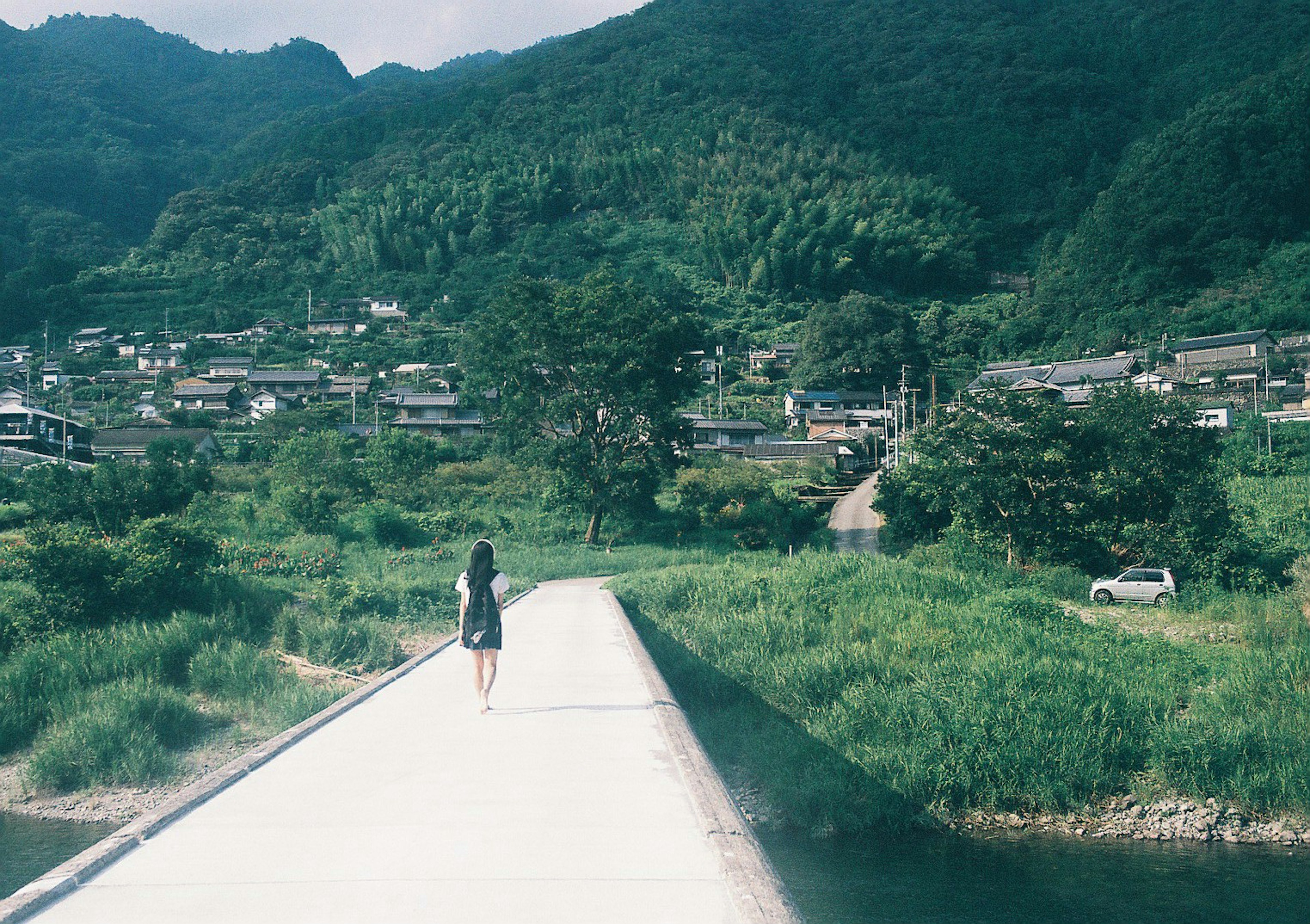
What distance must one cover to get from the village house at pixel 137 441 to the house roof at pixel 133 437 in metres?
0.02

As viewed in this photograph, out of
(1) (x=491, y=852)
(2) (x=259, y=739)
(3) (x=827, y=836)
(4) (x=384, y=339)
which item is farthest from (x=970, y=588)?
(4) (x=384, y=339)

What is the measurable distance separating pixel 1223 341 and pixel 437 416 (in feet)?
154

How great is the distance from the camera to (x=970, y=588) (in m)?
18.1

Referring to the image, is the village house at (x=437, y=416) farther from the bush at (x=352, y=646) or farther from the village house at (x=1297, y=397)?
the bush at (x=352, y=646)

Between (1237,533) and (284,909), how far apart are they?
20.7 meters

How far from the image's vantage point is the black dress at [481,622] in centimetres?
736

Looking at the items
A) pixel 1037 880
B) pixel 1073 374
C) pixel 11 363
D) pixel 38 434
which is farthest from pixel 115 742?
pixel 11 363

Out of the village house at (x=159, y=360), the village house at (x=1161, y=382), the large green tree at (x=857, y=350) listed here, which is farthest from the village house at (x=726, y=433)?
the village house at (x=159, y=360)

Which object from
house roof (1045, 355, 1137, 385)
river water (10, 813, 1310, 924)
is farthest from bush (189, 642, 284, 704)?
house roof (1045, 355, 1137, 385)

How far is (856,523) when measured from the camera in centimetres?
3459

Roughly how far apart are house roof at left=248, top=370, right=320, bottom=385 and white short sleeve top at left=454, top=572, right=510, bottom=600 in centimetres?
6426

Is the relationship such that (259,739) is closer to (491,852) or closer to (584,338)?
(491,852)

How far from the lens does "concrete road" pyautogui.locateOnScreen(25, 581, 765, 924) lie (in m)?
3.82

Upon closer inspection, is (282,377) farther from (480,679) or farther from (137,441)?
(480,679)
